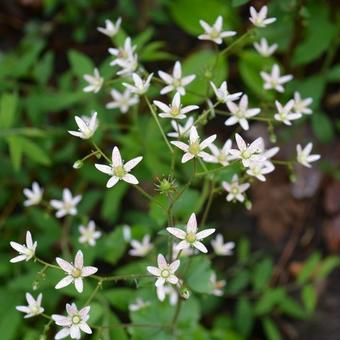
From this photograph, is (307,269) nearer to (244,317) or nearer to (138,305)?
(244,317)

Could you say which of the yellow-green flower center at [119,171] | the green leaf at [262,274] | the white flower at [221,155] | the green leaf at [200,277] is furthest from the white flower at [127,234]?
the yellow-green flower center at [119,171]

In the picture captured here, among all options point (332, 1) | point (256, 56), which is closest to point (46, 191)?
point (256, 56)

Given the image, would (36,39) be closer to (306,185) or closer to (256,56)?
(256,56)

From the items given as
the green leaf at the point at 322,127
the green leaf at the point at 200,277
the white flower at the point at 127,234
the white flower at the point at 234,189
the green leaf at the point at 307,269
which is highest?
the white flower at the point at 234,189

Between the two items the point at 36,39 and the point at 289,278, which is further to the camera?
the point at 36,39

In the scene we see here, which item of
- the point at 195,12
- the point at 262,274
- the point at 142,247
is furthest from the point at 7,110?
the point at 262,274

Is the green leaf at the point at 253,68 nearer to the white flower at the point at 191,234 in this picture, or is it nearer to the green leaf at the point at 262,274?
the green leaf at the point at 262,274

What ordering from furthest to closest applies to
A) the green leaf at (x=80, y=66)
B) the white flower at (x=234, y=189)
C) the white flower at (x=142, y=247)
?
the green leaf at (x=80, y=66) < the white flower at (x=142, y=247) < the white flower at (x=234, y=189)
